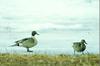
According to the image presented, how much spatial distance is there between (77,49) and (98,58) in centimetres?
253

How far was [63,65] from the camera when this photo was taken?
663 inches

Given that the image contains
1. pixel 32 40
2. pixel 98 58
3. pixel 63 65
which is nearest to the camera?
pixel 63 65

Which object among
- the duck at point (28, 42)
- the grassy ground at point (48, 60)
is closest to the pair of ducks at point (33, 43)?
the duck at point (28, 42)

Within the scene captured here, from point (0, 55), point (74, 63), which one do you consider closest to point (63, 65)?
point (74, 63)

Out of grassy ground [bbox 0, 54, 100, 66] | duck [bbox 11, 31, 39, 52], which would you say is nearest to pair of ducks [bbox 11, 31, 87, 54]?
duck [bbox 11, 31, 39, 52]

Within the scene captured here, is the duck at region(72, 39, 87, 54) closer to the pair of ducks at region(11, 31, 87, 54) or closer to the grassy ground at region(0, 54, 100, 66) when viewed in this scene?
the pair of ducks at region(11, 31, 87, 54)

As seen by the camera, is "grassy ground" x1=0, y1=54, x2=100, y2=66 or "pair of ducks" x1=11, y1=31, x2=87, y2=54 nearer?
"grassy ground" x1=0, y1=54, x2=100, y2=66

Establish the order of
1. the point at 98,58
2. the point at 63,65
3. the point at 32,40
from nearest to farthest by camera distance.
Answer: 1. the point at 63,65
2. the point at 98,58
3. the point at 32,40

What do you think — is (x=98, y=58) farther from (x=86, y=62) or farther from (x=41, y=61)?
(x=41, y=61)

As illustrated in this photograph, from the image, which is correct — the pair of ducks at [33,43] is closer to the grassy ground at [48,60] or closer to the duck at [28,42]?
the duck at [28,42]

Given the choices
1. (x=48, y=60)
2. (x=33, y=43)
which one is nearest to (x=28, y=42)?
(x=33, y=43)

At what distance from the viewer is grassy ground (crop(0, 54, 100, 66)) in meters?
17.1

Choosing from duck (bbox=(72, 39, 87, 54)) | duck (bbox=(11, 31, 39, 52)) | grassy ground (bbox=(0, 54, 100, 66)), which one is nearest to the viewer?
grassy ground (bbox=(0, 54, 100, 66))

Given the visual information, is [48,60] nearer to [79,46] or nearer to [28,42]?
[28,42]
